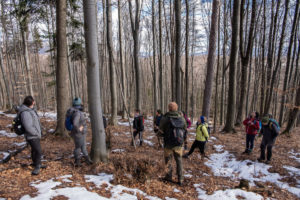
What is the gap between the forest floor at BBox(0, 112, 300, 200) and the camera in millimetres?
3260

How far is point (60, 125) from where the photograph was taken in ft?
23.5

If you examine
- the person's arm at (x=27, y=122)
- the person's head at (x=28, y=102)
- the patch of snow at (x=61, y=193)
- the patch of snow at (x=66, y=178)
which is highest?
the person's head at (x=28, y=102)

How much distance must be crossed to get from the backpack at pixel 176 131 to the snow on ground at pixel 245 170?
8.23 feet

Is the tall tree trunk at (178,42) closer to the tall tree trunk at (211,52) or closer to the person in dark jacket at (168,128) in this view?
the tall tree trunk at (211,52)

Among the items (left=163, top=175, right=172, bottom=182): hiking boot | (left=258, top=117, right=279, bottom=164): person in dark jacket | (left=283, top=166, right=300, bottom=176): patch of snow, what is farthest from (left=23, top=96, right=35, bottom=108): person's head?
(left=283, top=166, right=300, bottom=176): patch of snow

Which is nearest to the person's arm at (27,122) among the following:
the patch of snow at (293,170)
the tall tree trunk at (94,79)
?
the tall tree trunk at (94,79)

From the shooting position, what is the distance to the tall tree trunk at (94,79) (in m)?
4.19

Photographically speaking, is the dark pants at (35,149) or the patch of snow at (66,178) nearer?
the patch of snow at (66,178)

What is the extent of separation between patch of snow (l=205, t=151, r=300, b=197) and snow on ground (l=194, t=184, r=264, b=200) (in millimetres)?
1106

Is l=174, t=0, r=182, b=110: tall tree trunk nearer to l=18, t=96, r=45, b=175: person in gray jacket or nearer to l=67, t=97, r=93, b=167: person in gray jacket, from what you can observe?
l=67, t=97, r=93, b=167: person in gray jacket

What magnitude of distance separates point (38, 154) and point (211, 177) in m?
4.71

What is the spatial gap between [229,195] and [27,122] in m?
4.84

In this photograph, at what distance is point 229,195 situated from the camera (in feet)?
12.6

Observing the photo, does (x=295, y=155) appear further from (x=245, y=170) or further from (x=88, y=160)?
(x=88, y=160)
